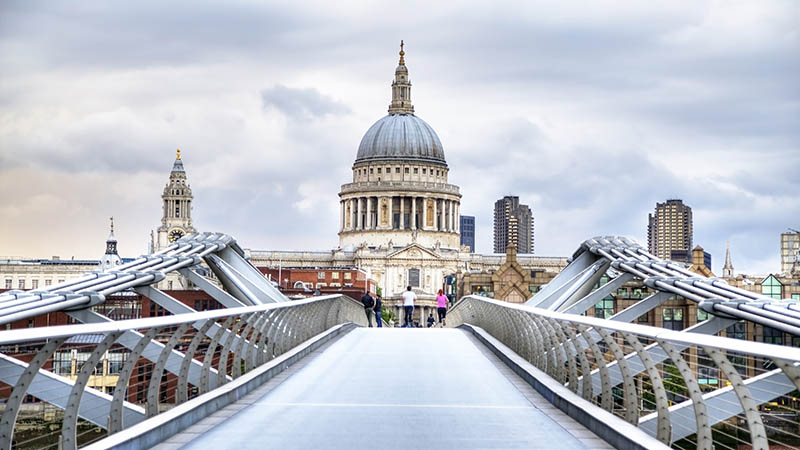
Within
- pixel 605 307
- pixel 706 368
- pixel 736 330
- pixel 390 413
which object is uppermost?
pixel 706 368

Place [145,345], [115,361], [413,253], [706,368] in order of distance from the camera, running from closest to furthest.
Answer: [145,345], [115,361], [706,368], [413,253]

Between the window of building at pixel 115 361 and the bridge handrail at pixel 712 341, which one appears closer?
the bridge handrail at pixel 712 341

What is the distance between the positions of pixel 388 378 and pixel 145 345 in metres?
8.37

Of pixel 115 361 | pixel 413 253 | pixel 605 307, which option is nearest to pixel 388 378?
pixel 115 361

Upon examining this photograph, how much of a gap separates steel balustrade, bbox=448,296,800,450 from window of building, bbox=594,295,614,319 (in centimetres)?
5534

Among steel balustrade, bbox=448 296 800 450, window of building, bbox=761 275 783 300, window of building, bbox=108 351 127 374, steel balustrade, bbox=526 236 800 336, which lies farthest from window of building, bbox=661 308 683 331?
window of building, bbox=108 351 127 374

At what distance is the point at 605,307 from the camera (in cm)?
8188

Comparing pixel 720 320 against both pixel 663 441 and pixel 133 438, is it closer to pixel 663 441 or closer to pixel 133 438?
pixel 663 441

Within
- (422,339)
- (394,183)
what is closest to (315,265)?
(394,183)

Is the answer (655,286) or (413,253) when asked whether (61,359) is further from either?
(413,253)

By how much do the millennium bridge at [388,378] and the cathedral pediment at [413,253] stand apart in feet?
524

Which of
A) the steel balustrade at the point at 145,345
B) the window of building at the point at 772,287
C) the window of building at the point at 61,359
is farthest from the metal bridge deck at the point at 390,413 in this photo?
the window of building at the point at 772,287

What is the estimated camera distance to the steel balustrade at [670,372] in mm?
7898

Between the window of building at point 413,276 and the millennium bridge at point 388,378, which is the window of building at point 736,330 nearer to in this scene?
the millennium bridge at point 388,378
